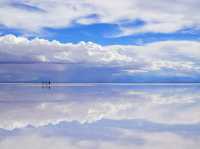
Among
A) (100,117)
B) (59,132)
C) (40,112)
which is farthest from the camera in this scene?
(40,112)

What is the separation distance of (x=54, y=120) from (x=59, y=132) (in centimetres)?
269

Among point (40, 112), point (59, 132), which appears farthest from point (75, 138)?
point (40, 112)

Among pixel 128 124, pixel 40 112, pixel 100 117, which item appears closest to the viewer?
pixel 128 124

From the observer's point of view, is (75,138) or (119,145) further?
(75,138)

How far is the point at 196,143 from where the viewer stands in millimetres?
9695

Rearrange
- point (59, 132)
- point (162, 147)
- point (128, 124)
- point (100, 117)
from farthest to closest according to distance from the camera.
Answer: point (100, 117) → point (128, 124) → point (59, 132) → point (162, 147)

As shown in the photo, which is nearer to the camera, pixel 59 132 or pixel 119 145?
pixel 119 145

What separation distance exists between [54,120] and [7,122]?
163 centimetres

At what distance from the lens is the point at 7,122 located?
1328cm

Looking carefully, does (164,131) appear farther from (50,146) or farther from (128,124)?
(50,146)

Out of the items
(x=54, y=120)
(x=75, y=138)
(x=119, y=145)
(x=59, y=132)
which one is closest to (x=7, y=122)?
(x=54, y=120)

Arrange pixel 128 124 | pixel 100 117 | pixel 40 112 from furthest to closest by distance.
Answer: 1. pixel 40 112
2. pixel 100 117
3. pixel 128 124

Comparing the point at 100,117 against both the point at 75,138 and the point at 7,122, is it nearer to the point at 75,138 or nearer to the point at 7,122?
the point at 7,122

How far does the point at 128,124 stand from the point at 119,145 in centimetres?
366
